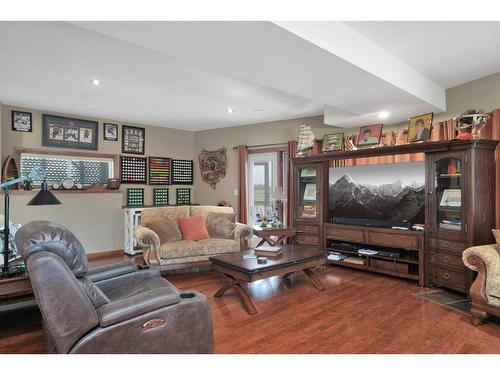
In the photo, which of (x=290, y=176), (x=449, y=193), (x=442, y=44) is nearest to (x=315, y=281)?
(x=449, y=193)

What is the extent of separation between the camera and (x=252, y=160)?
20.2 feet

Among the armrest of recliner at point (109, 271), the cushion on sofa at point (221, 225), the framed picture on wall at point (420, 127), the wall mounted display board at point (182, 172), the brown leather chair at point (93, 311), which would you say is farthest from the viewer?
the wall mounted display board at point (182, 172)

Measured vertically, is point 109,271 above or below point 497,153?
below

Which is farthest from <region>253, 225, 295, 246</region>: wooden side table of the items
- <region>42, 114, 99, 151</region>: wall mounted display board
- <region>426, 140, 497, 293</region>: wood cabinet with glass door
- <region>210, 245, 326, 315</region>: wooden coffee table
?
<region>42, 114, 99, 151</region>: wall mounted display board

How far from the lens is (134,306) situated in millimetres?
1852

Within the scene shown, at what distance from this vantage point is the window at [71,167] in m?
5.06

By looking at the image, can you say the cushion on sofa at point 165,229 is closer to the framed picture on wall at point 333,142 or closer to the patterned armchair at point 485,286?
the framed picture on wall at point 333,142

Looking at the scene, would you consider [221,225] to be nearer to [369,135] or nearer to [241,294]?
[241,294]

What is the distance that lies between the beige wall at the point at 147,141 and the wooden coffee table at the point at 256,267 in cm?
345

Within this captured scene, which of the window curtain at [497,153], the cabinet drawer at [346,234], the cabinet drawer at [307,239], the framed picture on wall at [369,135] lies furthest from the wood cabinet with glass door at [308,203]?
the window curtain at [497,153]

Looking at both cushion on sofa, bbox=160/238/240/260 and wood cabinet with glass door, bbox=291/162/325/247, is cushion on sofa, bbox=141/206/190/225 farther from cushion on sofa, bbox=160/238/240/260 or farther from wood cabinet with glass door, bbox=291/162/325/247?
wood cabinet with glass door, bbox=291/162/325/247

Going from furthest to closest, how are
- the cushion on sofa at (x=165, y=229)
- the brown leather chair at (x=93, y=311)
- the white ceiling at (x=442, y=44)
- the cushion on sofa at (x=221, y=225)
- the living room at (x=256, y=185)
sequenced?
the cushion on sofa at (x=221, y=225)
the cushion on sofa at (x=165, y=229)
the white ceiling at (x=442, y=44)
the living room at (x=256, y=185)
the brown leather chair at (x=93, y=311)

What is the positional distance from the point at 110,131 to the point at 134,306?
4.65 meters
